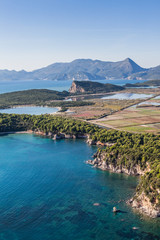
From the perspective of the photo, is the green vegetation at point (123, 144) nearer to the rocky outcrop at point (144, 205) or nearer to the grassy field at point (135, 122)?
the rocky outcrop at point (144, 205)

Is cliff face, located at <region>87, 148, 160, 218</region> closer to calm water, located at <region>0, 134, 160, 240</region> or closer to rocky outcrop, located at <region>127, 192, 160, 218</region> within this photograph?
rocky outcrop, located at <region>127, 192, 160, 218</region>

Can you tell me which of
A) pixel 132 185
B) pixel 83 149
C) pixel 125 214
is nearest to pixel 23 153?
pixel 83 149

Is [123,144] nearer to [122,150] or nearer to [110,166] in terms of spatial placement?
[122,150]

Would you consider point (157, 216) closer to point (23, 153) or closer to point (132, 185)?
point (132, 185)

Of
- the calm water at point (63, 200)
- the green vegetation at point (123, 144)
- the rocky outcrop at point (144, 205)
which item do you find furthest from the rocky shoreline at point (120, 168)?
the calm water at point (63, 200)

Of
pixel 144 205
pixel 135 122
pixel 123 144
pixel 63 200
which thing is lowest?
pixel 63 200

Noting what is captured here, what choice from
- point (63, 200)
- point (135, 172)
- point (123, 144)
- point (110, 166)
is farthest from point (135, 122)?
point (63, 200)

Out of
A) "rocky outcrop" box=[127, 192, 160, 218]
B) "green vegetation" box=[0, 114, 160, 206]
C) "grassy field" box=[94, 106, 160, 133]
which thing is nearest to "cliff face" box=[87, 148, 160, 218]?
"rocky outcrop" box=[127, 192, 160, 218]
